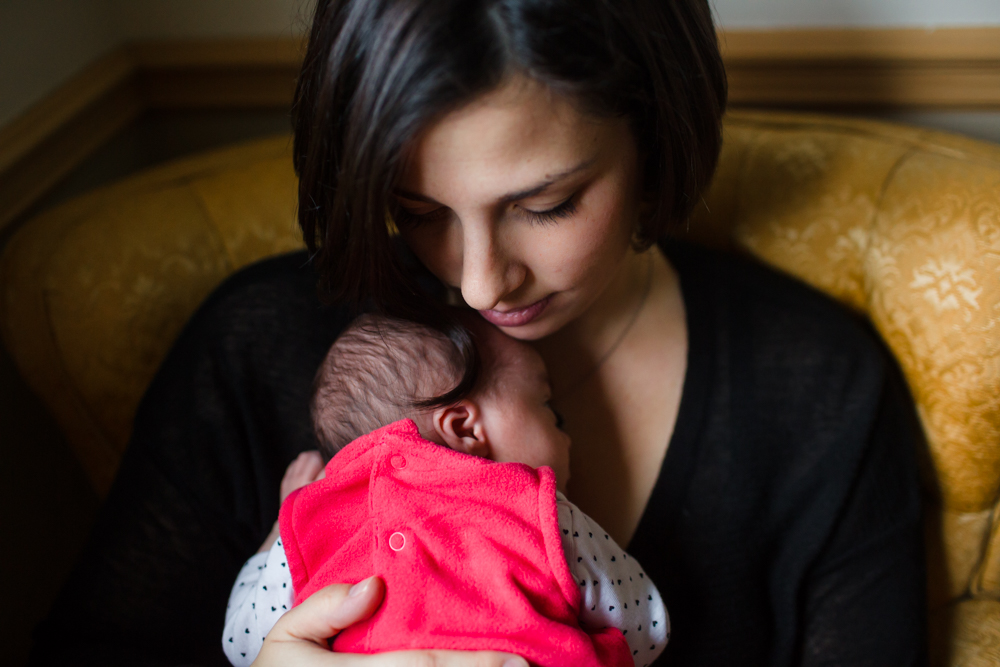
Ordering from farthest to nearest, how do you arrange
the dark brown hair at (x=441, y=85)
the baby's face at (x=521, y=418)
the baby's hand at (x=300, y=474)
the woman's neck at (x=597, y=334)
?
1. the woman's neck at (x=597, y=334)
2. the baby's hand at (x=300, y=474)
3. the baby's face at (x=521, y=418)
4. the dark brown hair at (x=441, y=85)

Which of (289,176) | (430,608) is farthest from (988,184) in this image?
(289,176)

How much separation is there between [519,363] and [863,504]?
0.60 metres

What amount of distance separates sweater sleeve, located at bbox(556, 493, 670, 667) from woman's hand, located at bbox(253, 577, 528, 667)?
124mm

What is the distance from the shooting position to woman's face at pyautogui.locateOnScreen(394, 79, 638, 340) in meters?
0.77

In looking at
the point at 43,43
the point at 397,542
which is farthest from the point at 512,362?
the point at 43,43

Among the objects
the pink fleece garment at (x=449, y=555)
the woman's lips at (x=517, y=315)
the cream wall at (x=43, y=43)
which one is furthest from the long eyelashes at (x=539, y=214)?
the cream wall at (x=43, y=43)

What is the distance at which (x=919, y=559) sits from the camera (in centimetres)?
115

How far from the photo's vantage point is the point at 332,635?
2.75ft

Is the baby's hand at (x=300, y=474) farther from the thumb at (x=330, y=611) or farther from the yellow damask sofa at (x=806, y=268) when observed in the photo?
the yellow damask sofa at (x=806, y=268)

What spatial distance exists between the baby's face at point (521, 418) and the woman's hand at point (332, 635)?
24 centimetres

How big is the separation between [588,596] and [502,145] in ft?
1.73

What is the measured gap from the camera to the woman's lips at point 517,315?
998 millimetres

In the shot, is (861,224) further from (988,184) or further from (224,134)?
(224,134)

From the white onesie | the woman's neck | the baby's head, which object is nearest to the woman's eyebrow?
the baby's head
